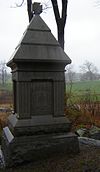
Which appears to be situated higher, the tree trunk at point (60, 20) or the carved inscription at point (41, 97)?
the tree trunk at point (60, 20)

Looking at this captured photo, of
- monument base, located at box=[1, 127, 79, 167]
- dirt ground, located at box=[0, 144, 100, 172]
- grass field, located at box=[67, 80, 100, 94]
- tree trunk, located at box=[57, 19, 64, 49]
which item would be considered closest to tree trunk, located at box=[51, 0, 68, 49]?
tree trunk, located at box=[57, 19, 64, 49]

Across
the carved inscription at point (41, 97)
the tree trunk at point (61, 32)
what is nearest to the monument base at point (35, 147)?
the carved inscription at point (41, 97)

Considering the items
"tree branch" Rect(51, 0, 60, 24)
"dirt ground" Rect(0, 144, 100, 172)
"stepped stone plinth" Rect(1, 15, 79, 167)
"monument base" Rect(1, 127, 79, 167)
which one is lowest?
"dirt ground" Rect(0, 144, 100, 172)

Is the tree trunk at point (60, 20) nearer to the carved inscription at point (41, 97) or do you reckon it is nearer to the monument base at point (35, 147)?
the carved inscription at point (41, 97)

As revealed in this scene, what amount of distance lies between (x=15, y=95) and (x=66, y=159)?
1950 millimetres

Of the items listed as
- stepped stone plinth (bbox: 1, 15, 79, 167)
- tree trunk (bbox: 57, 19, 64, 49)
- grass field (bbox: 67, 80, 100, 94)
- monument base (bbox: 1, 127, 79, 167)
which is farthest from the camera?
grass field (bbox: 67, 80, 100, 94)

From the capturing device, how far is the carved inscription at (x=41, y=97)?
635 centimetres

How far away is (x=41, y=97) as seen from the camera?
21.0ft

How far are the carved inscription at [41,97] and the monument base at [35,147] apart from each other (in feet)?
1.80

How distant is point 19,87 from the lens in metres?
6.21

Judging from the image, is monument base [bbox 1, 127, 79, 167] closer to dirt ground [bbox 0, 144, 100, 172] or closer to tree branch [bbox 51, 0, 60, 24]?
dirt ground [bbox 0, 144, 100, 172]

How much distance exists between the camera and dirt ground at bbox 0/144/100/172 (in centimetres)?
536

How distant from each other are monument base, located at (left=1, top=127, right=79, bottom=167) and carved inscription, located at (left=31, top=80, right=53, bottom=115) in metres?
0.55

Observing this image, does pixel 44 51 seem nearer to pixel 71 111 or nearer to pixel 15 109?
pixel 15 109
